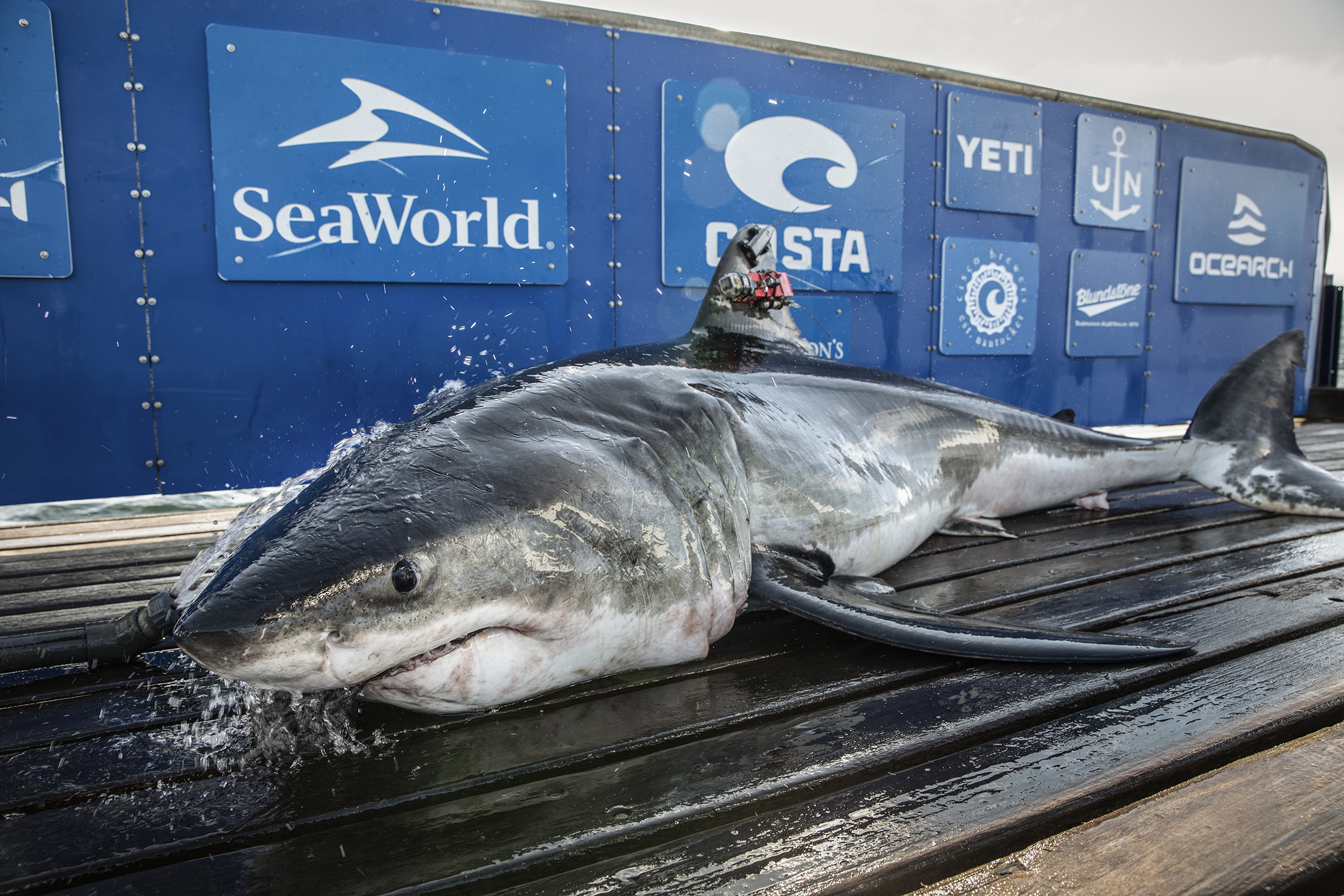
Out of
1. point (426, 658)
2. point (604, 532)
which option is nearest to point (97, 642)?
point (426, 658)

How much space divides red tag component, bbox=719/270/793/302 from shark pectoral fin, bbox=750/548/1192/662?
1.19 meters

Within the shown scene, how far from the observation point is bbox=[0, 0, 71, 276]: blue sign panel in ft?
11.0

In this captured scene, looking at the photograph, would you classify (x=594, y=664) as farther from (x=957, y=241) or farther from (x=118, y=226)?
(x=957, y=241)

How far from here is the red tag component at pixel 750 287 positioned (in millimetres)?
2674

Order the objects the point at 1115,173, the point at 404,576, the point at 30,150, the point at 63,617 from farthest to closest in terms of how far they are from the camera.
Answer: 1. the point at 1115,173
2. the point at 30,150
3. the point at 63,617
4. the point at 404,576

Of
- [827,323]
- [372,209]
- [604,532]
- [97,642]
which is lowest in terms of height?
[97,642]

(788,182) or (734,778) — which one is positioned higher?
(788,182)

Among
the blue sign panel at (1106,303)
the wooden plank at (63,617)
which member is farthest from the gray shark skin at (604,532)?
the blue sign panel at (1106,303)

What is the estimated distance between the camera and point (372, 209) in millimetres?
3949

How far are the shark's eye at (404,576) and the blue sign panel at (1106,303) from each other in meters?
5.87

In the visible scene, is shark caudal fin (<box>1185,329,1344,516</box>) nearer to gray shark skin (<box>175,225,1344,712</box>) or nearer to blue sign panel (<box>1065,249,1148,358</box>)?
gray shark skin (<box>175,225,1344,712</box>)

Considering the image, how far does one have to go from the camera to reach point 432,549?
1214 millimetres

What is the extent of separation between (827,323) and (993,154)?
1.87 m

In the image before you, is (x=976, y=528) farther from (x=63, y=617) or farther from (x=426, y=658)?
(x=63, y=617)
